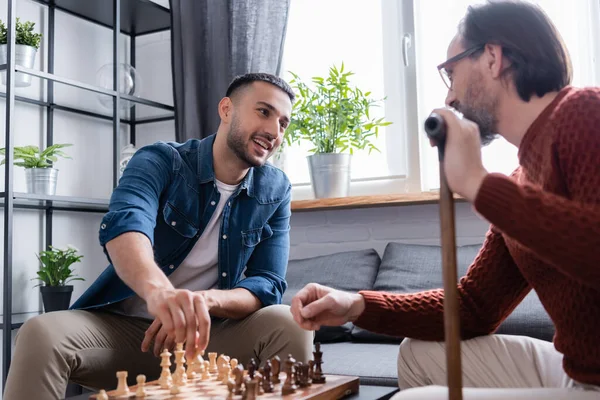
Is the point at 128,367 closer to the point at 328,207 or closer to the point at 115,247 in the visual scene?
the point at 115,247

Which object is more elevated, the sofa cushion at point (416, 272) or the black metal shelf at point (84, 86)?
the black metal shelf at point (84, 86)

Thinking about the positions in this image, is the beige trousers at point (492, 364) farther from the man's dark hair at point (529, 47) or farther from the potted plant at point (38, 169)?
the potted plant at point (38, 169)

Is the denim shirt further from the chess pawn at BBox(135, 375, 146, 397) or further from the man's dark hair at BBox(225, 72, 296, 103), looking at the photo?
the chess pawn at BBox(135, 375, 146, 397)

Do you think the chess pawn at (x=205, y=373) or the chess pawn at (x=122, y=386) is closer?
the chess pawn at (x=122, y=386)

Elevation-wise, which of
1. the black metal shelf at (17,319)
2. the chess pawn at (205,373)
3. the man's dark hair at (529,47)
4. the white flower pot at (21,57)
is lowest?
the black metal shelf at (17,319)

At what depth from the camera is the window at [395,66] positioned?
292 centimetres

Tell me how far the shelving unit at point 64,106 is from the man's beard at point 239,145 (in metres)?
1.01

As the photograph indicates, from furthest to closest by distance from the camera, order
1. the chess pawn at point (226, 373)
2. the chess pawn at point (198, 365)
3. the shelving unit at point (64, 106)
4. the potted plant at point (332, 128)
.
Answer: the potted plant at point (332, 128) → the shelving unit at point (64, 106) → the chess pawn at point (198, 365) → the chess pawn at point (226, 373)

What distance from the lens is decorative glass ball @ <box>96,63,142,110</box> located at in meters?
3.20

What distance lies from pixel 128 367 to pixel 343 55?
184 cm

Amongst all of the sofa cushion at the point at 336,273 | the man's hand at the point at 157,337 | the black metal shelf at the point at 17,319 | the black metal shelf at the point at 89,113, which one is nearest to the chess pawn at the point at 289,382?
the man's hand at the point at 157,337

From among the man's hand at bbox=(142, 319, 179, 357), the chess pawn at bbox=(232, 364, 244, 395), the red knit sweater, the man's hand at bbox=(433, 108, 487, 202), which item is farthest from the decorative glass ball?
the man's hand at bbox=(433, 108, 487, 202)

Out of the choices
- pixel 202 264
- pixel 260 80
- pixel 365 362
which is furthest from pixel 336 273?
pixel 260 80

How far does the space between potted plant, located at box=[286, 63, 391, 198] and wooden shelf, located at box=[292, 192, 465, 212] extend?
0.07 meters
